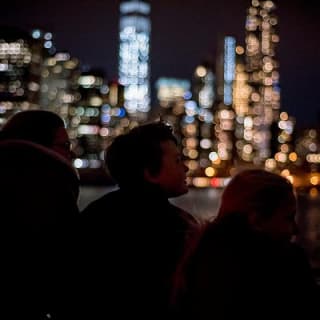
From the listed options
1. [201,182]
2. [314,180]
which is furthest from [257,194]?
[201,182]

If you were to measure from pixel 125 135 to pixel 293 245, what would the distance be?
0.84m

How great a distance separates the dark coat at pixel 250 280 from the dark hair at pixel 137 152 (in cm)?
61

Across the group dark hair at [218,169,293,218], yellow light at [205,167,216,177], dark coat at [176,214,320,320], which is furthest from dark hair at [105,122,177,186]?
yellow light at [205,167,216,177]

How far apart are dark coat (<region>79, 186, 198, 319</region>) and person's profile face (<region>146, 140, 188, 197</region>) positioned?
50mm

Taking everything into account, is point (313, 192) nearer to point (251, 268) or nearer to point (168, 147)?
point (168, 147)

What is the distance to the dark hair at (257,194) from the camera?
207 centimetres

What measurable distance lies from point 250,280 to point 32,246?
0.92m

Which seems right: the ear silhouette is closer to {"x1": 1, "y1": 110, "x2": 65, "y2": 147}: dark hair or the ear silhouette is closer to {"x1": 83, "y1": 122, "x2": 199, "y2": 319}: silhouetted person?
{"x1": 83, "y1": 122, "x2": 199, "y2": 319}: silhouetted person

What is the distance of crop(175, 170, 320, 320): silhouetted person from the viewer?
196 centimetres

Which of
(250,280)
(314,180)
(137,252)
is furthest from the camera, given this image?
(314,180)

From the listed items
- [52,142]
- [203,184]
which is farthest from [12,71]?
[52,142]

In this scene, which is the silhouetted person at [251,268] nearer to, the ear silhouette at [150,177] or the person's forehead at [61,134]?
the ear silhouette at [150,177]

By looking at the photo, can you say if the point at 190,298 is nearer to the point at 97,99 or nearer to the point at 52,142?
the point at 52,142

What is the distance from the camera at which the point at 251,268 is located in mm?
1980
